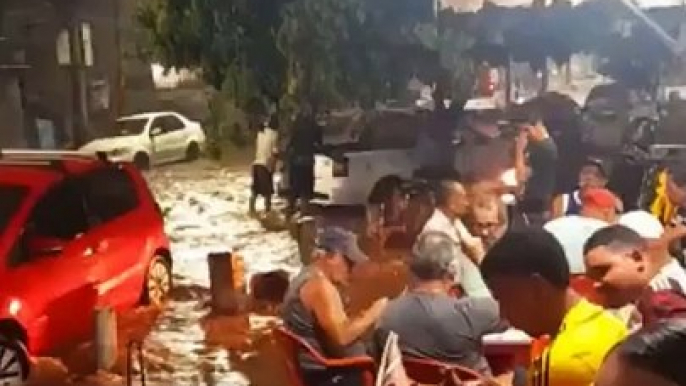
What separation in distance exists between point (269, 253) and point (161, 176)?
0.38m

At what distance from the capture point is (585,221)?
2.92 metres

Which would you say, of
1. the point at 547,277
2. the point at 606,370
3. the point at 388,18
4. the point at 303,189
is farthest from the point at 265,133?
the point at 606,370

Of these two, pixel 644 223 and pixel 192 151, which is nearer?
pixel 644 223

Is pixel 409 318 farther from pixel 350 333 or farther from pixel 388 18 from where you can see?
pixel 388 18

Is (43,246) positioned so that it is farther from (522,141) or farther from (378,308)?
(522,141)

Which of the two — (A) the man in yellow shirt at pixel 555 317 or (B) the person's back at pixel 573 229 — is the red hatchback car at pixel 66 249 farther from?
(A) the man in yellow shirt at pixel 555 317

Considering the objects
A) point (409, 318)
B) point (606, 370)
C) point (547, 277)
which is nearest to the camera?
point (606, 370)

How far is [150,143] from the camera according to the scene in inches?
136

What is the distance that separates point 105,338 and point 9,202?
0.49 m

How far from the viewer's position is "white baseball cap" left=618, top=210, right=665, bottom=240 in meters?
2.62

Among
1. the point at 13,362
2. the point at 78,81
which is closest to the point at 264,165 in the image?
the point at 78,81

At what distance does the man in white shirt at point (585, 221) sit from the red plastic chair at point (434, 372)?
34 centimetres

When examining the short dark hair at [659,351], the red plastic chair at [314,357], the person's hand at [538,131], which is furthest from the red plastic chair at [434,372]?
the short dark hair at [659,351]

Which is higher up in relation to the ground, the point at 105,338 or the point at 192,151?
the point at 192,151
